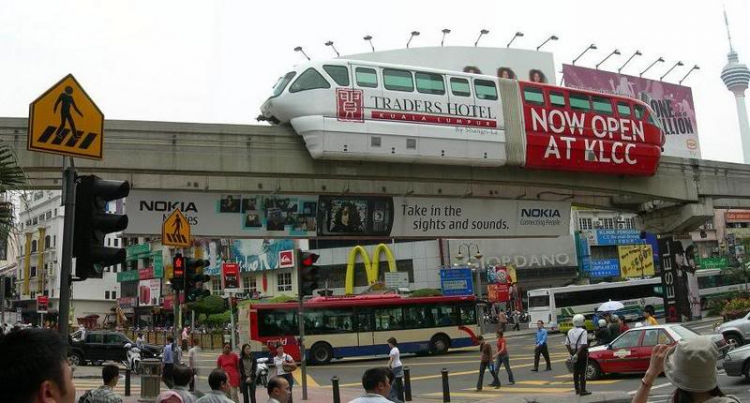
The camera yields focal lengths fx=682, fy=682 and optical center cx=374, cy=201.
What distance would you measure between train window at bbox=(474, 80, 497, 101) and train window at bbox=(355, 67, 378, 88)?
13.1 feet

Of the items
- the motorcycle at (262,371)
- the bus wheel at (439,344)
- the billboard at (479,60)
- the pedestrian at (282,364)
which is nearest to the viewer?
the pedestrian at (282,364)

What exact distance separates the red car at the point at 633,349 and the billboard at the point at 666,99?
53065 millimetres

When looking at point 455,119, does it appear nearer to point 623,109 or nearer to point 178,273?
point 623,109

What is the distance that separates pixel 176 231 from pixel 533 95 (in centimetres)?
1557

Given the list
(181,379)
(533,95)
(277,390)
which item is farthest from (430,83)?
(277,390)

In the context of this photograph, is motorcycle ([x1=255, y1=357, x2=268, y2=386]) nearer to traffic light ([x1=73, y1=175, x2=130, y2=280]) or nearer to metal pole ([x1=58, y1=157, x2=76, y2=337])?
traffic light ([x1=73, y1=175, x2=130, y2=280])

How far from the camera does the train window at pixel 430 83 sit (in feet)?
75.8

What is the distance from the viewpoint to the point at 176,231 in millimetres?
14570

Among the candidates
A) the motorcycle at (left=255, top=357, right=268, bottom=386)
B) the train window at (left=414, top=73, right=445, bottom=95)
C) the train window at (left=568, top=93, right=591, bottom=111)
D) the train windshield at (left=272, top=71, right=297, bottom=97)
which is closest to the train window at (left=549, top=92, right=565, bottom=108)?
the train window at (left=568, top=93, right=591, bottom=111)

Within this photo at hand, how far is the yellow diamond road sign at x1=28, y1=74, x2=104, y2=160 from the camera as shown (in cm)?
710

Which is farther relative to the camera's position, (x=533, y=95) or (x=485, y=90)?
(x=533, y=95)

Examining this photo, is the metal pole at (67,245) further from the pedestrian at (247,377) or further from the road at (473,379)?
the road at (473,379)

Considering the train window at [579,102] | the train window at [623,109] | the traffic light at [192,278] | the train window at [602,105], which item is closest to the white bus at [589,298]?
the train window at [623,109]

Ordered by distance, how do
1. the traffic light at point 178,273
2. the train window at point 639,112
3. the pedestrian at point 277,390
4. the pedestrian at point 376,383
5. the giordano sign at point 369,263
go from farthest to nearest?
the giordano sign at point 369,263 < the train window at point 639,112 < the traffic light at point 178,273 < the pedestrian at point 277,390 < the pedestrian at point 376,383
